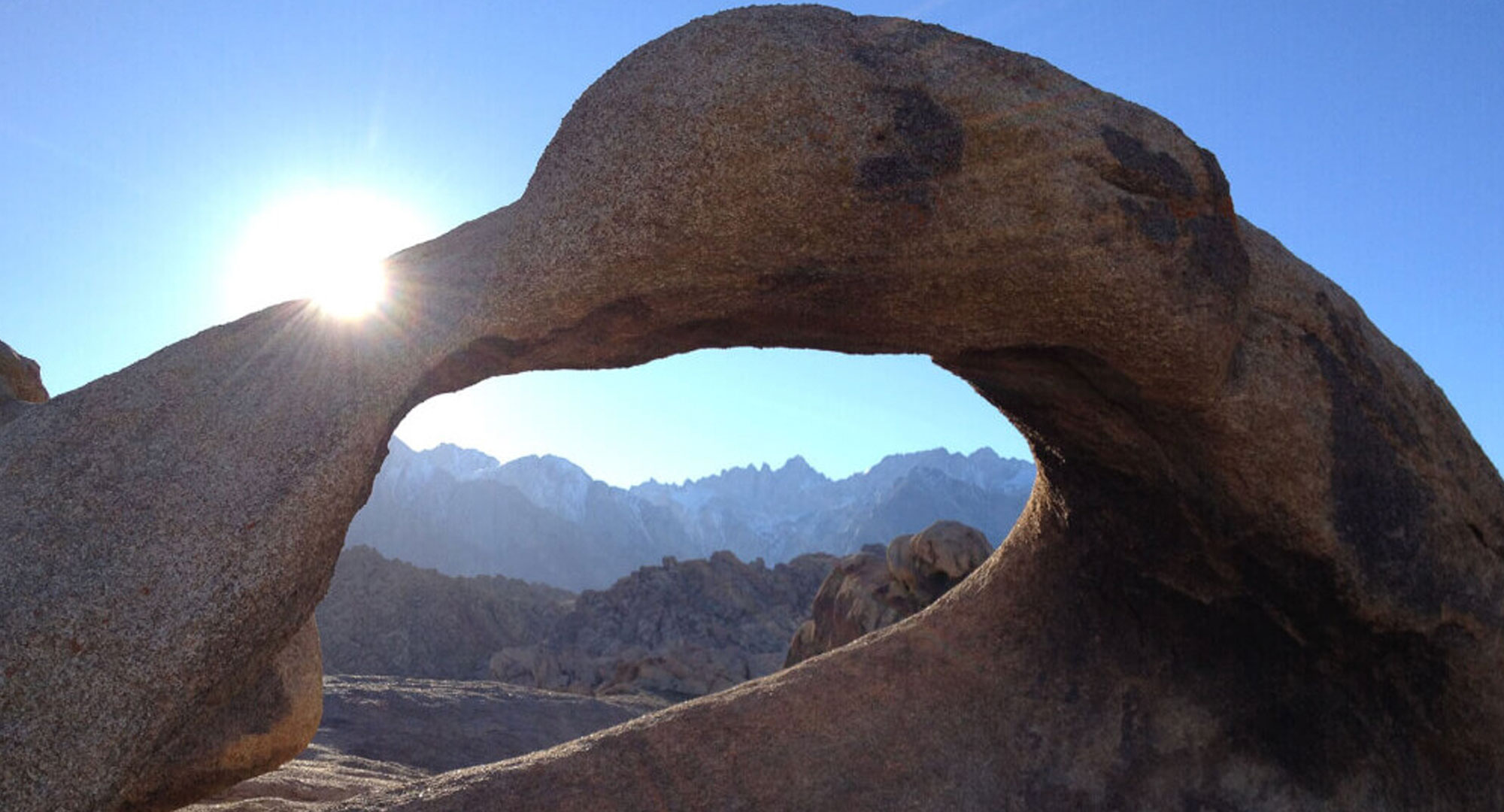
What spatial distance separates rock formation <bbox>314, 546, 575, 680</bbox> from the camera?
98.8 feet

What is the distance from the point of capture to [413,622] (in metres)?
31.6

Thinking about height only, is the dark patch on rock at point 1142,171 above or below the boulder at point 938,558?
above

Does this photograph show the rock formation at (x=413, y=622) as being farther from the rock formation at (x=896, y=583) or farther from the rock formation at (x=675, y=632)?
the rock formation at (x=896, y=583)

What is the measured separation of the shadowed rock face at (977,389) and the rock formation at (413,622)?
89.8ft

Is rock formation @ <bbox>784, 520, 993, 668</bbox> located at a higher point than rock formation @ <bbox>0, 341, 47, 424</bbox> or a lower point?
lower

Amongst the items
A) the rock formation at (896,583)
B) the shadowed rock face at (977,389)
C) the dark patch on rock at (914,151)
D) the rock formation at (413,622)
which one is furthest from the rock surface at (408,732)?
the rock formation at (413,622)

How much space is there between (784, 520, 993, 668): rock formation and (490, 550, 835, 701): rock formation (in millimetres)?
9113

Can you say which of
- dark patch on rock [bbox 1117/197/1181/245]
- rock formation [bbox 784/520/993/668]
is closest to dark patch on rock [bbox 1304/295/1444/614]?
dark patch on rock [bbox 1117/197/1181/245]

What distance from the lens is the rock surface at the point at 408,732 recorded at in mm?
6195

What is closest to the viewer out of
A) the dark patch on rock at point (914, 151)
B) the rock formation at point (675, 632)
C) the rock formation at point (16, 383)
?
the dark patch on rock at point (914, 151)

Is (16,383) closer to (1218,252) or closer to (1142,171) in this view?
(1142,171)

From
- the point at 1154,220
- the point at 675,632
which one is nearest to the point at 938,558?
the point at 1154,220

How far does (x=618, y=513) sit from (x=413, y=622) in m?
91.3

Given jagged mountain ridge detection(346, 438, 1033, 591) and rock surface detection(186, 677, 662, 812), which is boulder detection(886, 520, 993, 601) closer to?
rock surface detection(186, 677, 662, 812)
